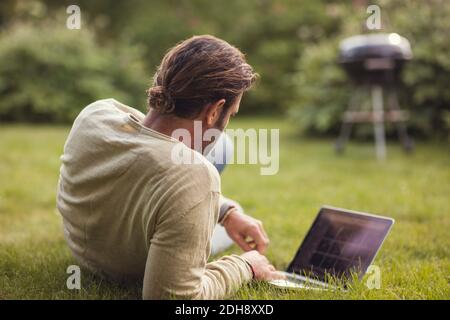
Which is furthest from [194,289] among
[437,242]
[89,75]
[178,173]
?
[89,75]

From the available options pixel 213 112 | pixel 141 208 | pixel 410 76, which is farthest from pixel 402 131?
pixel 141 208

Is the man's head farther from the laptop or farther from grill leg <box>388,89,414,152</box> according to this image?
grill leg <box>388,89,414,152</box>

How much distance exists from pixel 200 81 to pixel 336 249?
99 centimetres

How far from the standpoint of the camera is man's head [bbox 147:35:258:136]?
1.66 meters

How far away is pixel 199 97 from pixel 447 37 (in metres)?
5.05

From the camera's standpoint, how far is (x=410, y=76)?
6156 mm

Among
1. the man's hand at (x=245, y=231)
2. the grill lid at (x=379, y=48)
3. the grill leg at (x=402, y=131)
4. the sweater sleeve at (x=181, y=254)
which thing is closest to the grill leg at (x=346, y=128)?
the grill leg at (x=402, y=131)

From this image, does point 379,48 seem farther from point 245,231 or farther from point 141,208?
point 141,208

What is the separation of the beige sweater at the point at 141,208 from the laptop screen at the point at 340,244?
0.44m

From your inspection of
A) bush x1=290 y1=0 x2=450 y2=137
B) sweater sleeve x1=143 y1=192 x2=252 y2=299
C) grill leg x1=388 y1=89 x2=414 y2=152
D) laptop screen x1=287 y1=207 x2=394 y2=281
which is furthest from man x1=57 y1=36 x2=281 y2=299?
bush x1=290 y1=0 x2=450 y2=137

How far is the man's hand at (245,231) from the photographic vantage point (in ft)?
7.19

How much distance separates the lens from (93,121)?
1840mm

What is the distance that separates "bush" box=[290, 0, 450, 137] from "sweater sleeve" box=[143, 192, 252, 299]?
14.8ft

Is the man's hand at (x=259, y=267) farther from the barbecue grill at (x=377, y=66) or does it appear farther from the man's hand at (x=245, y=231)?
the barbecue grill at (x=377, y=66)
